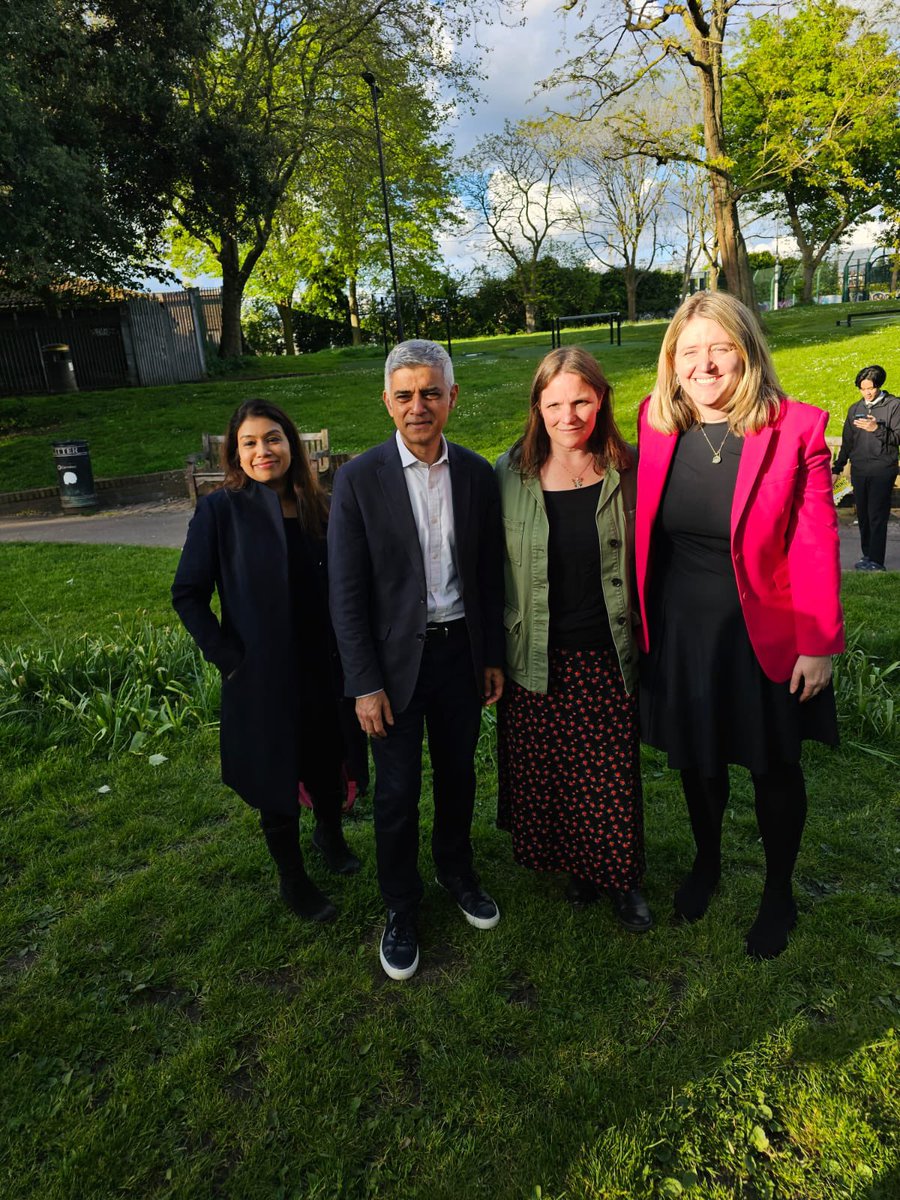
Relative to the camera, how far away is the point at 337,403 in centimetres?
1675

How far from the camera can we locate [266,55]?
2173 cm

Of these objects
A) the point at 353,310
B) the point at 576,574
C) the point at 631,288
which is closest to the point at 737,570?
the point at 576,574

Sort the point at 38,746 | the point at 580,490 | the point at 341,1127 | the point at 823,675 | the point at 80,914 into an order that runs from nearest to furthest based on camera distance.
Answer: the point at 341,1127 → the point at 823,675 → the point at 580,490 → the point at 80,914 → the point at 38,746

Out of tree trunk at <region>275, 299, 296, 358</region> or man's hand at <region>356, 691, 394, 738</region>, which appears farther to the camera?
tree trunk at <region>275, 299, 296, 358</region>

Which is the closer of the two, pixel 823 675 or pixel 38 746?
pixel 823 675

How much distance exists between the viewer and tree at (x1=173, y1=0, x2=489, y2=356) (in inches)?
693

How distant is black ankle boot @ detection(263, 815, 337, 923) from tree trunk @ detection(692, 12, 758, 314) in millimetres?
17043

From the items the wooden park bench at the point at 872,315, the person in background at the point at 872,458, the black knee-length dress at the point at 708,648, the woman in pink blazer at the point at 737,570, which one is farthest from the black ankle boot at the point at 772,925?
the wooden park bench at the point at 872,315

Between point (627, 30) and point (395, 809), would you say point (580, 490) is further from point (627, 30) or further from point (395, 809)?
point (627, 30)

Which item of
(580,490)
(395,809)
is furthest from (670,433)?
(395,809)

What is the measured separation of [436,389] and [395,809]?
4.69 feet

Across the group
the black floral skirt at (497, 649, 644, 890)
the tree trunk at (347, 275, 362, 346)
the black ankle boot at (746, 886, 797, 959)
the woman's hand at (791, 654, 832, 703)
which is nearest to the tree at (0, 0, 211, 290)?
the black floral skirt at (497, 649, 644, 890)

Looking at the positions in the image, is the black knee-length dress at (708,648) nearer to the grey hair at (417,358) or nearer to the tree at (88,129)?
the grey hair at (417,358)

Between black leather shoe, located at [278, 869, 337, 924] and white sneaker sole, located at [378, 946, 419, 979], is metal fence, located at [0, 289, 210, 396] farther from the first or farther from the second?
white sneaker sole, located at [378, 946, 419, 979]
